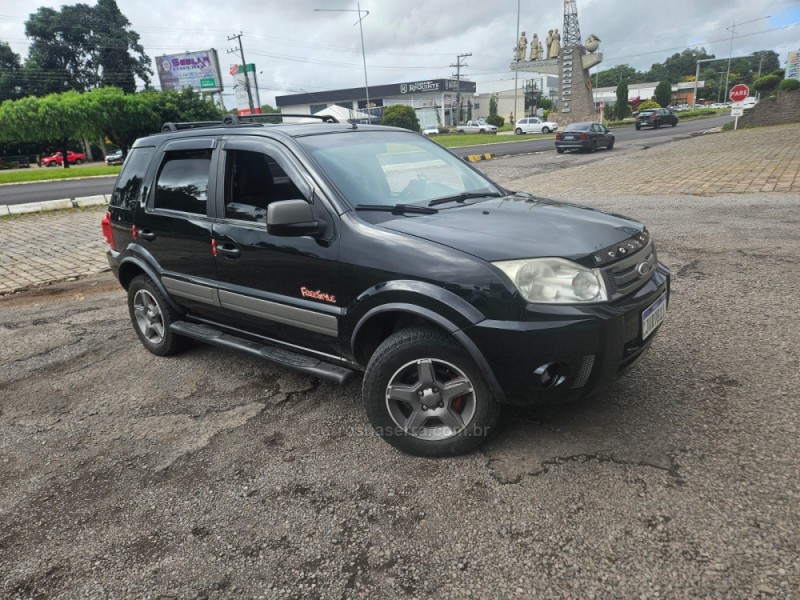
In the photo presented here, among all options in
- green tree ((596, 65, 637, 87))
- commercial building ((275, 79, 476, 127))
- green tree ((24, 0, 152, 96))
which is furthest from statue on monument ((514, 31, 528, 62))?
green tree ((596, 65, 637, 87))

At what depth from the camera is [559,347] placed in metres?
2.59

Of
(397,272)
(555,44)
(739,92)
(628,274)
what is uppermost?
(555,44)

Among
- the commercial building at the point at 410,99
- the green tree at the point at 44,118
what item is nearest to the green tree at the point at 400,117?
the green tree at the point at 44,118

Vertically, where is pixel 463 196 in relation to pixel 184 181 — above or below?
below

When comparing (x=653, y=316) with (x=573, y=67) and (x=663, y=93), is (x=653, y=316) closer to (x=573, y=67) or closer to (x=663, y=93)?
(x=573, y=67)

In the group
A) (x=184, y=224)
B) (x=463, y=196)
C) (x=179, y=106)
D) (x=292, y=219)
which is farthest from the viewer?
(x=179, y=106)

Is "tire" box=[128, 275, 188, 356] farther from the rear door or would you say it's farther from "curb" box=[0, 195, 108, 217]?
"curb" box=[0, 195, 108, 217]

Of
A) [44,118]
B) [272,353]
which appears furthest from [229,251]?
[44,118]

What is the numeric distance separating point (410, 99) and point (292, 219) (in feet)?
333

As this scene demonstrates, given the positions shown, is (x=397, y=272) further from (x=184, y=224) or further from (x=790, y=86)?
(x=790, y=86)

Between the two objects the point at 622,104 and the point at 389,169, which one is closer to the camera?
the point at 389,169

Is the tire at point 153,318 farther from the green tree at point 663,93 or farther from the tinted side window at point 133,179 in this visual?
the green tree at point 663,93

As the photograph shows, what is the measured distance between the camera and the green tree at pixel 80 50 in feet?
227

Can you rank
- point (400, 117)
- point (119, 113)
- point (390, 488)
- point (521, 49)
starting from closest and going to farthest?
point (390, 488) → point (119, 113) → point (400, 117) → point (521, 49)
